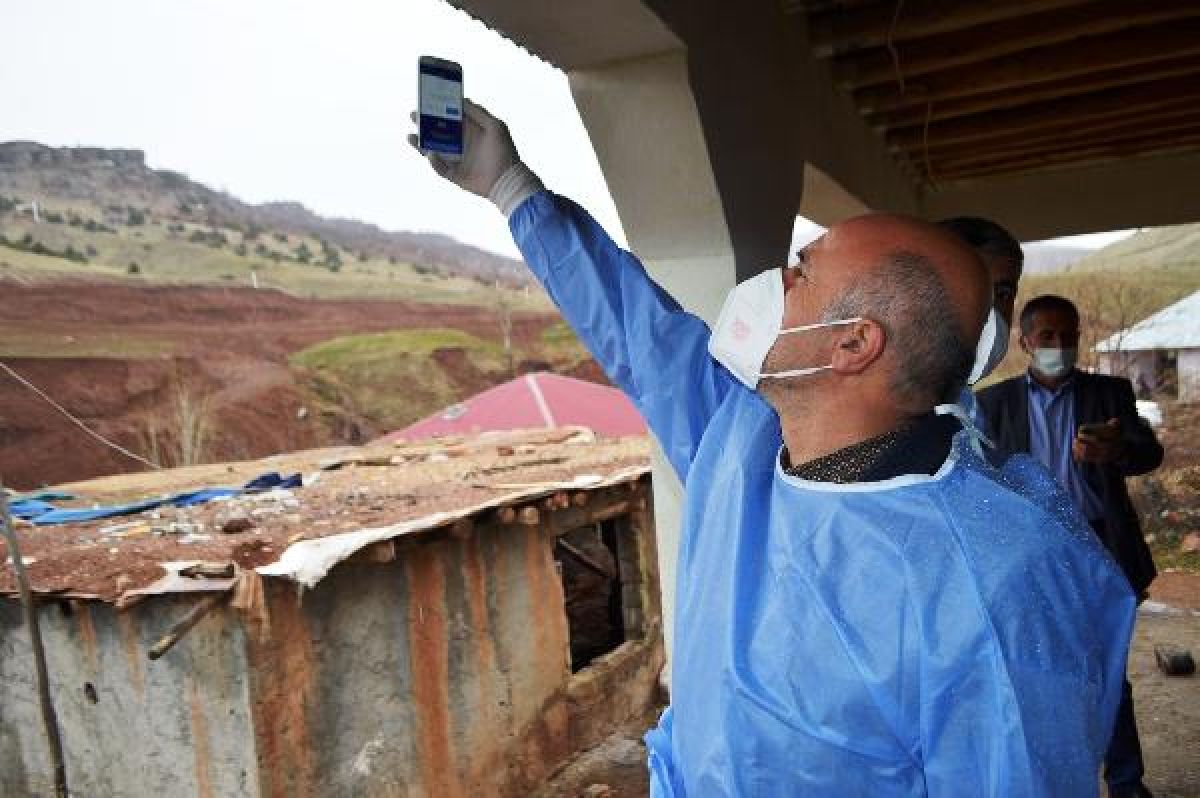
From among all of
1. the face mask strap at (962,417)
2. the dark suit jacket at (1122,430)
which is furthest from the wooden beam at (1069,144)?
the face mask strap at (962,417)

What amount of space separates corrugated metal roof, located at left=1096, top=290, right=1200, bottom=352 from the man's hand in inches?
566

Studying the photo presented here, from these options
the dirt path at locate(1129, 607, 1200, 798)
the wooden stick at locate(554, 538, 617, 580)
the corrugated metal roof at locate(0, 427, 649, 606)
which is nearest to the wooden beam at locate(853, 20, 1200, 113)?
the dirt path at locate(1129, 607, 1200, 798)

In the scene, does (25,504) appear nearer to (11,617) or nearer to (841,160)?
(11,617)

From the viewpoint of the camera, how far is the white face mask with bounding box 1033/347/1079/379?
2.72 m

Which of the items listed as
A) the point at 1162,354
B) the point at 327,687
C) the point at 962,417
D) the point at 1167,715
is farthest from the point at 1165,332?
the point at 962,417

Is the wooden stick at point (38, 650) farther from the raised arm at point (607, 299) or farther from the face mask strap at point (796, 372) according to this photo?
the face mask strap at point (796, 372)

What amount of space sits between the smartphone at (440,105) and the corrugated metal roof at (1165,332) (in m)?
16.2

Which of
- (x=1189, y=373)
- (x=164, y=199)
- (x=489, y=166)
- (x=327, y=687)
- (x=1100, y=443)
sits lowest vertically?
(x=327, y=687)

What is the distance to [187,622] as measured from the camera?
4.84 meters

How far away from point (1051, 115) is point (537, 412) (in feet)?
35.0

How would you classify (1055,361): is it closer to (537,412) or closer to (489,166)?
(489,166)

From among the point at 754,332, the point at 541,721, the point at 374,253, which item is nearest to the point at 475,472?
the point at 541,721

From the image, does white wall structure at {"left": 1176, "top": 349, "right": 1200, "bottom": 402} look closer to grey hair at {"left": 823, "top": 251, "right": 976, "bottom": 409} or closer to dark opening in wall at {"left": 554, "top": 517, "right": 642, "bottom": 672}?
dark opening in wall at {"left": 554, "top": 517, "right": 642, "bottom": 672}

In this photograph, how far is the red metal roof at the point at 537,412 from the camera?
13547 mm
